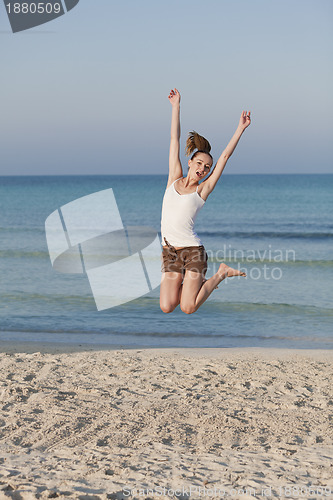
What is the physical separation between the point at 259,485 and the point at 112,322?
709 centimetres

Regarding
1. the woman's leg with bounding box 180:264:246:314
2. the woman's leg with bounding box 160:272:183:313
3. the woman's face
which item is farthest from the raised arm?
the woman's leg with bounding box 160:272:183:313

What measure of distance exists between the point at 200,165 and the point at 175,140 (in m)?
0.36

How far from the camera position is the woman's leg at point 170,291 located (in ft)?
21.0

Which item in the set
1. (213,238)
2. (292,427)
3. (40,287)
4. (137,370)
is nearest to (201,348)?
(137,370)

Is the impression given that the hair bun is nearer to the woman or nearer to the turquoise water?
the woman

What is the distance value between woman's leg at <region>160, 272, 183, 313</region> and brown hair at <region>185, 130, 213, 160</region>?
50.6 inches

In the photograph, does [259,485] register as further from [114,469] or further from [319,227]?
[319,227]

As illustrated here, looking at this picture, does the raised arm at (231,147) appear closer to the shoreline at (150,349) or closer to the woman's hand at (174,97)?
the woman's hand at (174,97)

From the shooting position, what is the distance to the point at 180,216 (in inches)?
240

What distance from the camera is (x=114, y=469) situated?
501 cm

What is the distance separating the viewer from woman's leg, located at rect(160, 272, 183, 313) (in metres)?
6.39

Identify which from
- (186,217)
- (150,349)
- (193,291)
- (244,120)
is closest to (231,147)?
(244,120)

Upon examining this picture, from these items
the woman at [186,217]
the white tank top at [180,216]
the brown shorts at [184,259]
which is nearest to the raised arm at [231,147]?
the woman at [186,217]

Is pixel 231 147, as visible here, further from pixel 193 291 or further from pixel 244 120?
pixel 193 291
